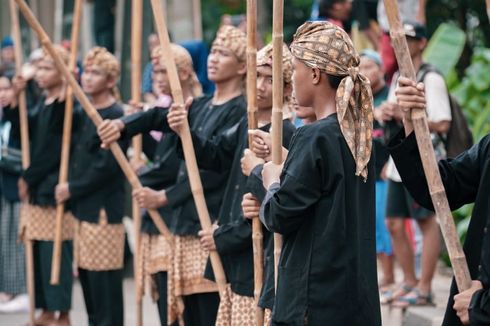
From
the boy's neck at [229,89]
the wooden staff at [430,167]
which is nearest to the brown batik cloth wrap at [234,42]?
the boy's neck at [229,89]

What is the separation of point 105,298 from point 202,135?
6.81ft

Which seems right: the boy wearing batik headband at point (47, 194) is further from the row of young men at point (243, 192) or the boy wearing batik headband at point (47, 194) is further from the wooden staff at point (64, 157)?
the wooden staff at point (64, 157)

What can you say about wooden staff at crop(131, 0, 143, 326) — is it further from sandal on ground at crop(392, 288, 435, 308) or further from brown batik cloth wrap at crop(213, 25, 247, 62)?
sandal on ground at crop(392, 288, 435, 308)

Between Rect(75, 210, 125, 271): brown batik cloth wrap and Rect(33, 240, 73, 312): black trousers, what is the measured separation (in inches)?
28.3

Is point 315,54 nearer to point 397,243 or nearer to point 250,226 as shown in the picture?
point 250,226

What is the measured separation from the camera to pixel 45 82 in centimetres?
932

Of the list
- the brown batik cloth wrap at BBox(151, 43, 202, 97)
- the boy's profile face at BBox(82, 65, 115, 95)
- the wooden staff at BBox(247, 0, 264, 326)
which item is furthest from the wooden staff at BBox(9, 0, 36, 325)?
the wooden staff at BBox(247, 0, 264, 326)

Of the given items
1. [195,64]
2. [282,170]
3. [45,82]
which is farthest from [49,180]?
[282,170]

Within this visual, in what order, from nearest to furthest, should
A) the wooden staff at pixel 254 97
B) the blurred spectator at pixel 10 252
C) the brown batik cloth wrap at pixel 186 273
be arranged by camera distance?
1. the wooden staff at pixel 254 97
2. the brown batik cloth wrap at pixel 186 273
3. the blurred spectator at pixel 10 252

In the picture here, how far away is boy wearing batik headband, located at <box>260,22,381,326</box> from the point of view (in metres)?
4.75

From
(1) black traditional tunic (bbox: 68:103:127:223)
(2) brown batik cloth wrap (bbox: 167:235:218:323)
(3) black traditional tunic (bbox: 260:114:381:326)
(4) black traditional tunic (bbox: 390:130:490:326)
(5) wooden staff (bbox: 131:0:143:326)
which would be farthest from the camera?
(1) black traditional tunic (bbox: 68:103:127:223)

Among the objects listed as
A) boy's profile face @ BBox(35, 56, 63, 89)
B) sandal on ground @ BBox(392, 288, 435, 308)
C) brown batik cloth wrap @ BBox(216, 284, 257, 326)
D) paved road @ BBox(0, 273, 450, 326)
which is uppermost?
boy's profile face @ BBox(35, 56, 63, 89)

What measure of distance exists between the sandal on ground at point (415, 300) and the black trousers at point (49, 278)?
8.12 feet

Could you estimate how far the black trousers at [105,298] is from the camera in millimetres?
8672
